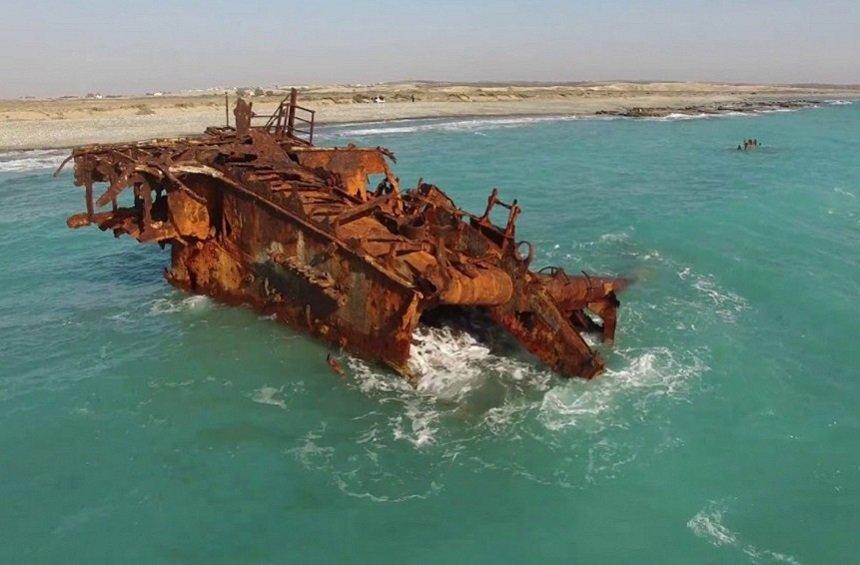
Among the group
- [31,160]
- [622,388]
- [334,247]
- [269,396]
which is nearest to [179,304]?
[269,396]

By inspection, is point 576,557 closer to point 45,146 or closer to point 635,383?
point 635,383

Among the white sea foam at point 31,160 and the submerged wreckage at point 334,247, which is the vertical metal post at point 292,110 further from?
the white sea foam at point 31,160

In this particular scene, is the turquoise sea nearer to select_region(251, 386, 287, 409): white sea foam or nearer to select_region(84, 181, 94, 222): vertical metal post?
select_region(251, 386, 287, 409): white sea foam

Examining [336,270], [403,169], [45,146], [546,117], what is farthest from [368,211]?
[546,117]

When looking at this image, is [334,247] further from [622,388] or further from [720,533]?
[720,533]

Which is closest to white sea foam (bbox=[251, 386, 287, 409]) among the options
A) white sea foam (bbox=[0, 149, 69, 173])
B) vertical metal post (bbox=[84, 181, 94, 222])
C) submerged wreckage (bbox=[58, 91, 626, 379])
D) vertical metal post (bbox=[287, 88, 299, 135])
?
submerged wreckage (bbox=[58, 91, 626, 379])

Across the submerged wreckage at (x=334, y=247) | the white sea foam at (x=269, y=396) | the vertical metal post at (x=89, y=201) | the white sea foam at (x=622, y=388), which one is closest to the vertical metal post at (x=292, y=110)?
the submerged wreckage at (x=334, y=247)
